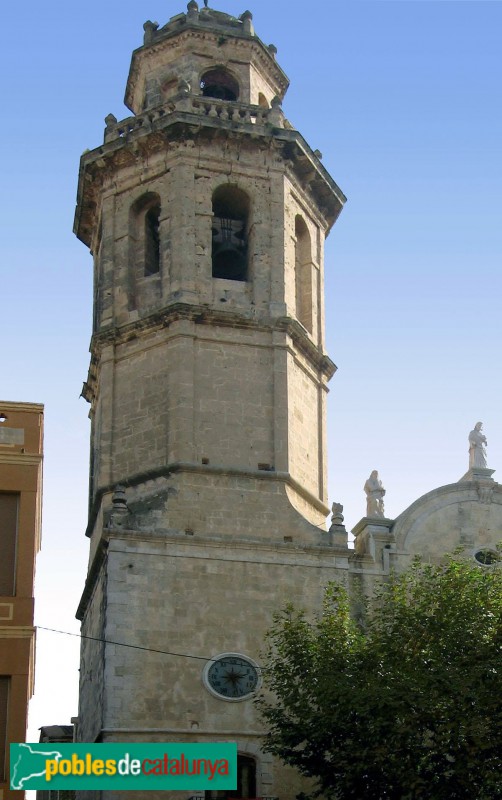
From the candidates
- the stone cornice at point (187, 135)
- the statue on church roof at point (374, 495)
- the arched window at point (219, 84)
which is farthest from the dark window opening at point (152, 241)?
the statue on church roof at point (374, 495)

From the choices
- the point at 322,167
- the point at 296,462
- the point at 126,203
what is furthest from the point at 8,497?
the point at 322,167

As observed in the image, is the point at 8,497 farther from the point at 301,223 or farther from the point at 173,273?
the point at 301,223

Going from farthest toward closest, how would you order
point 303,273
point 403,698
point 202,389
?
1. point 303,273
2. point 202,389
3. point 403,698

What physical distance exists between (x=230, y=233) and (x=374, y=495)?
7.59 metres

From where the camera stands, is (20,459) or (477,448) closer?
(20,459)

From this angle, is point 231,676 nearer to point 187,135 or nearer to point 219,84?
point 187,135

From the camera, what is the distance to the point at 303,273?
37.9 metres

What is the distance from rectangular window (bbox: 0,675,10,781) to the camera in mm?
25375

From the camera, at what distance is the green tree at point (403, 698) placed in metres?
26.0

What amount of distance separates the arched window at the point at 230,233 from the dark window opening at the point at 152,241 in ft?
4.77

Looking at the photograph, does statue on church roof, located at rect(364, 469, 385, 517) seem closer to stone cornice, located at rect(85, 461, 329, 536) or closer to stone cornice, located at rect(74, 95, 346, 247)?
stone cornice, located at rect(85, 461, 329, 536)

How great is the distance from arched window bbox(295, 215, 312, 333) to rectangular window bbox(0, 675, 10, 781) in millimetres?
14221

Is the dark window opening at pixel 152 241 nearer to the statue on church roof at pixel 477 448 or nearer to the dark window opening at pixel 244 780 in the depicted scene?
the statue on church roof at pixel 477 448

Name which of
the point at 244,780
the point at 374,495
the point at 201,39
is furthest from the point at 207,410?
the point at 201,39
